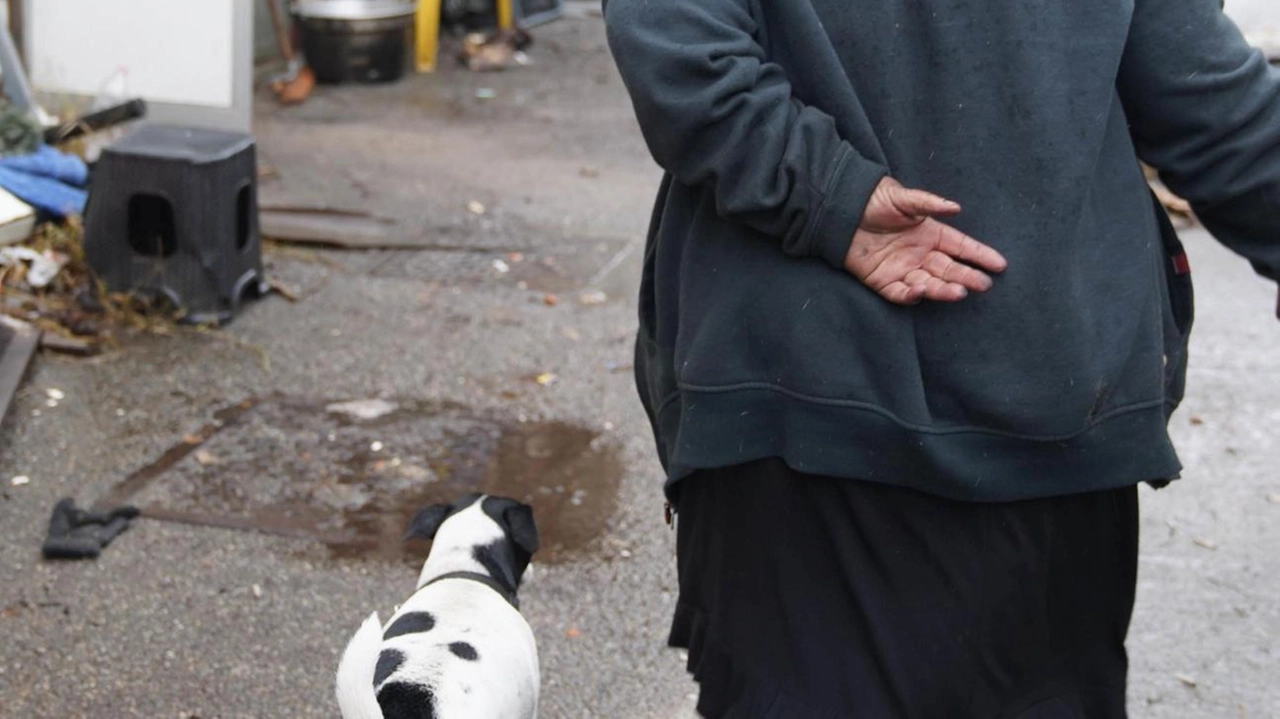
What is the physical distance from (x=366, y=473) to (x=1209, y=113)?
314 centimetres

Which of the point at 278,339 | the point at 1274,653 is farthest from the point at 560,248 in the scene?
the point at 1274,653

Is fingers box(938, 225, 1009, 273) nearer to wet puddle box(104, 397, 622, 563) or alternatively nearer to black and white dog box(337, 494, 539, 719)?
black and white dog box(337, 494, 539, 719)

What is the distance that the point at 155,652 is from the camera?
12.5 ft

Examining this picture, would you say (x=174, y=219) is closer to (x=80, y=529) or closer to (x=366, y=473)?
(x=366, y=473)

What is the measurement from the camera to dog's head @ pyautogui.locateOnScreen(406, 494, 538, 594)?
3281 millimetres

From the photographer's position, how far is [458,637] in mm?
2934

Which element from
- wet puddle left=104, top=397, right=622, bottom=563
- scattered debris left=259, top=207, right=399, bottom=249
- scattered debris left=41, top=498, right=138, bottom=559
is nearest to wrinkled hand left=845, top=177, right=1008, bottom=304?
wet puddle left=104, top=397, right=622, bottom=563

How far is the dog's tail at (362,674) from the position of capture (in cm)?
257

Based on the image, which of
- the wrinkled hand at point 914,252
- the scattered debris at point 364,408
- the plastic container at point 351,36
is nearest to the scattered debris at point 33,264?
the scattered debris at point 364,408

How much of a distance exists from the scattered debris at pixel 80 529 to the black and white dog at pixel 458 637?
126cm

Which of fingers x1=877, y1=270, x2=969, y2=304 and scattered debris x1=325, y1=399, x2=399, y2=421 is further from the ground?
fingers x1=877, y1=270, x2=969, y2=304

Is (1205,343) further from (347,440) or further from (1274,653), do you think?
(347,440)

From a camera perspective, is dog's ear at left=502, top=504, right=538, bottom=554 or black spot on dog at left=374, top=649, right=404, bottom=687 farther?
dog's ear at left=502, top=504, right=538, bottom=554

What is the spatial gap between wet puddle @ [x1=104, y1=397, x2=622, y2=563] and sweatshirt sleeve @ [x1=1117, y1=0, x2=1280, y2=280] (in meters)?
2.39
